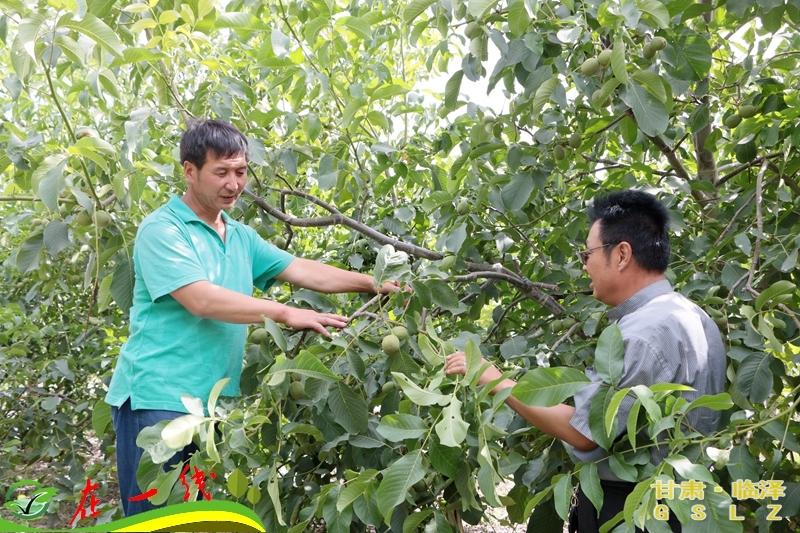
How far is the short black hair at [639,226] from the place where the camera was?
6.38 feet

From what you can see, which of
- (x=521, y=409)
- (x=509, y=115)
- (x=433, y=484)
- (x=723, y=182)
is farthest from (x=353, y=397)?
(x=723, y=182)

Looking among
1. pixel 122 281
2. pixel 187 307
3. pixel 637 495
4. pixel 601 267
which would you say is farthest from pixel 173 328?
pixel 637 495

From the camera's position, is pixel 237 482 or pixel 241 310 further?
pixel 241 310

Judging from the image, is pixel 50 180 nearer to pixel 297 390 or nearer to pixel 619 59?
pixel 297 390

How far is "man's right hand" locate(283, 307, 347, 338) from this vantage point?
2025 millimetres

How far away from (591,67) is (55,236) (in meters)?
1.49

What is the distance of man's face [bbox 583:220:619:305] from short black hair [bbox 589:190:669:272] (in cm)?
1

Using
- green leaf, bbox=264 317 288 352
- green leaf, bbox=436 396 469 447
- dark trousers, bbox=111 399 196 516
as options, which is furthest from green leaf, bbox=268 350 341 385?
dark trousers, bbox=111 399 196 516

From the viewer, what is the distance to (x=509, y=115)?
2557 millimetres

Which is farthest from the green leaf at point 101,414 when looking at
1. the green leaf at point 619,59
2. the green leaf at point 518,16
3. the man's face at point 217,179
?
the green leaf at point 619,59

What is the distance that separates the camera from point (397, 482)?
1582mm

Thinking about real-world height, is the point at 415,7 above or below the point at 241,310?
above

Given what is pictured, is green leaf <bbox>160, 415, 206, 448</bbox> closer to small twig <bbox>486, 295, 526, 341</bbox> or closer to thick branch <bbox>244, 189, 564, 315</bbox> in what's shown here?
thick branch <bbox>244, 189, 564, 315</bbox>

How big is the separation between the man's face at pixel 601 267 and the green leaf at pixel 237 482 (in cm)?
95
